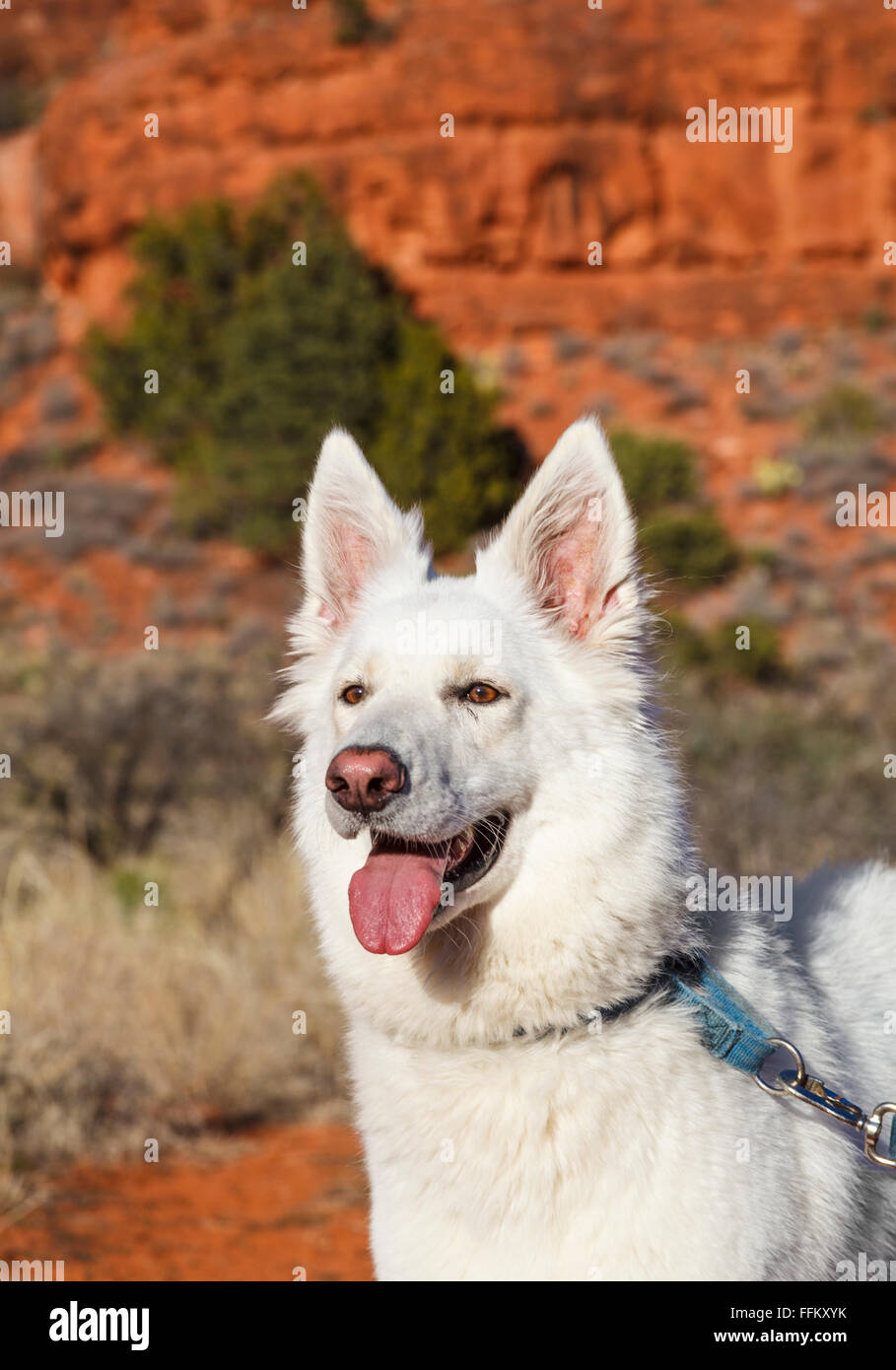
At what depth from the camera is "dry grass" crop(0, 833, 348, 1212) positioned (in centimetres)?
568

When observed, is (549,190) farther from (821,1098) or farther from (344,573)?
(821,1098)

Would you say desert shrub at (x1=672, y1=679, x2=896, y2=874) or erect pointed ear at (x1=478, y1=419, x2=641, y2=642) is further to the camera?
desert shrub at (x1=672, y1=679, x2=896, y2=874)

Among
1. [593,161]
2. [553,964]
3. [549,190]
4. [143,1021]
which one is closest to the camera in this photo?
[553,964]

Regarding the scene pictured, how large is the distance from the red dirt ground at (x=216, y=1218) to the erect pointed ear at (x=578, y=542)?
231 centimetres

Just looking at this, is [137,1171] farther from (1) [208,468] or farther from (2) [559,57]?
(2) [559,57]

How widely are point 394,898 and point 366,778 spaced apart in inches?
13.2

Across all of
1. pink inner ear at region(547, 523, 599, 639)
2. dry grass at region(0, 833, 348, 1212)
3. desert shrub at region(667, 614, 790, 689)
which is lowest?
dry grass at region(0, 833, 348, 1212)

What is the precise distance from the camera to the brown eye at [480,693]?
3.23 meters

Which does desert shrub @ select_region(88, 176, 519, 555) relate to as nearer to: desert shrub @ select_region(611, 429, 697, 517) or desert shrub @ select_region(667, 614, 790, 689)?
desert shrub @ select_region(611, 429, 697, 517)

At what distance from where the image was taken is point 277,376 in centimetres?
2538

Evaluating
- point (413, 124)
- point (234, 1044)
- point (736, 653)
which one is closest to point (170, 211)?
point (413, 124)

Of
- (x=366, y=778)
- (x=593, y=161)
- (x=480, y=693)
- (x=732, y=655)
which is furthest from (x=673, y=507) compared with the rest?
(x=366, y=778)

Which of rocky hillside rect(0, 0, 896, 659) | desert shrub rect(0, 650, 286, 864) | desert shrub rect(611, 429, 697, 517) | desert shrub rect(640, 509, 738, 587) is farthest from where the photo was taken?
rocky hillside rect(0, 0, 896, 659)

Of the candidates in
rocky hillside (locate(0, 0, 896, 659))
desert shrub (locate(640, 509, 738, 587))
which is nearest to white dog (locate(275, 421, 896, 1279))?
desert shrub (locate(640, 509, 738, 587))
